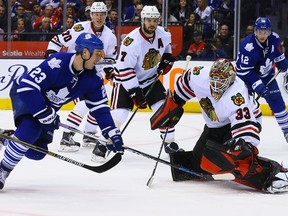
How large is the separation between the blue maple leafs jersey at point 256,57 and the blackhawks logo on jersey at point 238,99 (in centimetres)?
208

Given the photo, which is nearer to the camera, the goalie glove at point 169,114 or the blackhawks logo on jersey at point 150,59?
the goalie glove at point 169,114

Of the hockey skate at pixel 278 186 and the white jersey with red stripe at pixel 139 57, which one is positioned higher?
the white jersey with red stripe at pixel 139 57

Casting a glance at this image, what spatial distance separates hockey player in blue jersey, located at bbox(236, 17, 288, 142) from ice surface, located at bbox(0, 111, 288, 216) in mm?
821

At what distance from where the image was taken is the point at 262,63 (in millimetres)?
7273

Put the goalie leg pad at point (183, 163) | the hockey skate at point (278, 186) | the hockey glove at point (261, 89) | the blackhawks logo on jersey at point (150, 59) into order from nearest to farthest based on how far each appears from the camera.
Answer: the hockey skate at point (278, 186)
the goalie leg pad at point (183, 163)
the blackhawks logo on jersey at point (150, 59)
the hockey glove at point (261, 89)

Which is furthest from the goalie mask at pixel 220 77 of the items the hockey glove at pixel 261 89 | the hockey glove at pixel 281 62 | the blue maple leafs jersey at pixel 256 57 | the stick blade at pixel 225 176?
the hockey glove at pixel 281 62

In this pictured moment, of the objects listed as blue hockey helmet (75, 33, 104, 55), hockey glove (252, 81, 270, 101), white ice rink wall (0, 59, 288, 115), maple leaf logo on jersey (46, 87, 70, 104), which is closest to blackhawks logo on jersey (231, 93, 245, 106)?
blue hockey helmet (75, 33, 104, 55)

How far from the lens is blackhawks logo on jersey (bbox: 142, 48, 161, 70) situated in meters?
6.53

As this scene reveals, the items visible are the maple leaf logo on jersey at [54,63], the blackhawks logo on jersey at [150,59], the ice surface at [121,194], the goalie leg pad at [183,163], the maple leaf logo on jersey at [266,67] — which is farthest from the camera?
the maple leaf logo on jersey at [266,67]

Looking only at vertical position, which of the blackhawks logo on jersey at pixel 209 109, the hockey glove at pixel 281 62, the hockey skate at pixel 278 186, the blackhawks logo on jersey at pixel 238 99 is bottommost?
the hockey skate at pixel 278 186

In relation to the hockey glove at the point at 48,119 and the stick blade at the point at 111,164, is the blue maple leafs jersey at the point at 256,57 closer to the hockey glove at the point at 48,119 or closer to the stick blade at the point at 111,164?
the stick blade at the point at 111,164

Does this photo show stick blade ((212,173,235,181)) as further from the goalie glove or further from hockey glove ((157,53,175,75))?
hockey glove ((157,53,175,75))

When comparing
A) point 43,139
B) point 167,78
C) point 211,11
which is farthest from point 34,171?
point 211,11

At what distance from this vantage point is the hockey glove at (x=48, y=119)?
4.73 metres
